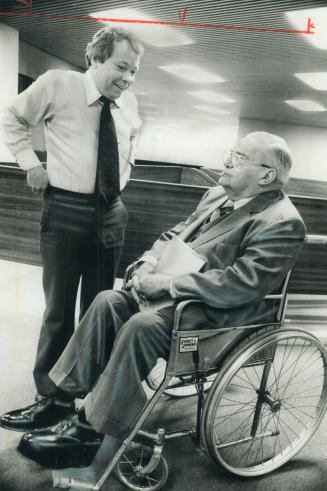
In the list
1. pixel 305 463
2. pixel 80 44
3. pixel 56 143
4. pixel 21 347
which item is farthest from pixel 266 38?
pixel 305 463

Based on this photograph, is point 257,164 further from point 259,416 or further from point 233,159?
point 259,416

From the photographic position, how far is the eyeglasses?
1433 mm

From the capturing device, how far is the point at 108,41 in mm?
Result: 1543

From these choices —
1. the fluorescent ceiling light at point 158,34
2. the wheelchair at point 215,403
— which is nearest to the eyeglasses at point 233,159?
the wheelchair at point 215,403

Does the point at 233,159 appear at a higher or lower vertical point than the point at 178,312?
higher

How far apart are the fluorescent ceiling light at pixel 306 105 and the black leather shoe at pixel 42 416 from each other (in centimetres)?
810

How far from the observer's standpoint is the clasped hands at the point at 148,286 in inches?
54.6

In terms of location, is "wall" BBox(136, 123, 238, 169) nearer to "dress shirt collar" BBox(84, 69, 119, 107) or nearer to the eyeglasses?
"dress shirt collar" BBox(84, 69, 119, 107)

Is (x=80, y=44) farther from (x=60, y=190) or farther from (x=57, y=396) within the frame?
(x=57, y=396)

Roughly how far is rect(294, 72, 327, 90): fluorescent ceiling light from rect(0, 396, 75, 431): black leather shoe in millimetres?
4951

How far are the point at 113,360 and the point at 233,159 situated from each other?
2.47 ft

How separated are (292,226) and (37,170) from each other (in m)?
0.95

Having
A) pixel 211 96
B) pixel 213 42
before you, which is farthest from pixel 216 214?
pixel 211 96

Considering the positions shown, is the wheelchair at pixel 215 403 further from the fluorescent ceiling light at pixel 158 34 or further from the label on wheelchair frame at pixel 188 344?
the fluorescent ceiling light at pixel 158 34
